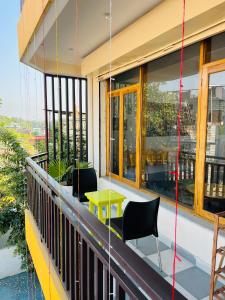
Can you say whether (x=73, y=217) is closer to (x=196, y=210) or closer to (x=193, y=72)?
(x=196, y=210)

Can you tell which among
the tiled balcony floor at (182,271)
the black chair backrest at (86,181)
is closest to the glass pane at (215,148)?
the tiled balcony floor at (182,271)

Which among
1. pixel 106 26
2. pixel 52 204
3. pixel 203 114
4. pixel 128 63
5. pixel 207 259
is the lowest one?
pixel 207 259

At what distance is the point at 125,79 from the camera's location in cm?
397

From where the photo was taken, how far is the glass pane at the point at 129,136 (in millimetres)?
3774

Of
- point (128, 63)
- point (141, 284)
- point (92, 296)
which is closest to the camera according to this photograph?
point (141, 284)

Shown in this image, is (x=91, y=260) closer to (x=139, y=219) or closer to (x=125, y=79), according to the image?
(x=139, y=219)

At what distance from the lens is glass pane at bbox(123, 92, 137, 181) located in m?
3.77

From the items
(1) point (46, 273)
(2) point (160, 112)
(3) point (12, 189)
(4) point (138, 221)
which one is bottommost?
(3) point (12, 189)

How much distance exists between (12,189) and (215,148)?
16.3ft

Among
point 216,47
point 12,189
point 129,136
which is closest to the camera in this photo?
point 216,47

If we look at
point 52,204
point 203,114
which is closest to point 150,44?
point 203,114

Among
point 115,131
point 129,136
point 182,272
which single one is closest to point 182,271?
point 182,272

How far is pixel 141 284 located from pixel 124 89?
11.5 feet

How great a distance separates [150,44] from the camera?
8.88 feet
